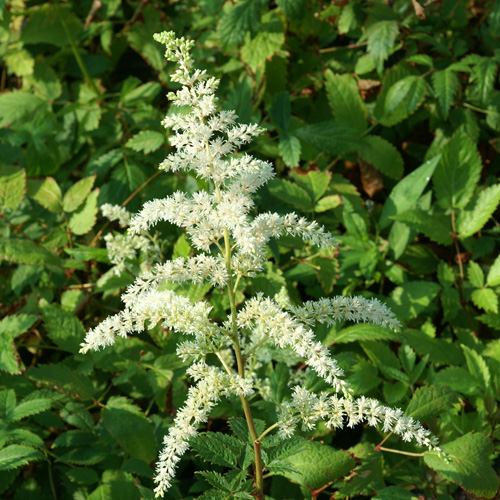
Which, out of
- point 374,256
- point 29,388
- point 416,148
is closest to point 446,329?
point 374,256

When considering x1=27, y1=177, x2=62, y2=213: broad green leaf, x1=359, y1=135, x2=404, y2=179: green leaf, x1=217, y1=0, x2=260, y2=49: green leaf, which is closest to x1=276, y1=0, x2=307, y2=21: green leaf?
x1=217, y1=0, x2=260, y2=49: green leaf

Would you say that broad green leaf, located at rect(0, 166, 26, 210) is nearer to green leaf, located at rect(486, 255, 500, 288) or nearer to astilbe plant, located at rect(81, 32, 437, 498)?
astilbe plant, located at rect(81, 32, 437, 498)

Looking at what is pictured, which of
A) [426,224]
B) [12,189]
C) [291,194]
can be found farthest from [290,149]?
[12,189]

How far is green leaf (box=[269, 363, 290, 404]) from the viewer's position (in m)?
2.07

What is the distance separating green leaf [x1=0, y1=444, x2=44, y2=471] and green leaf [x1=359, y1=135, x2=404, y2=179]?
87.5 inches

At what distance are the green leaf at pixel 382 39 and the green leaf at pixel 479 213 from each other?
898mm

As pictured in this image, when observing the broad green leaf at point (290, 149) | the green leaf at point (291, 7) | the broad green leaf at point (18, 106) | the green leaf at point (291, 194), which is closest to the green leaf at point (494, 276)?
the green leaf at point (291, 194)

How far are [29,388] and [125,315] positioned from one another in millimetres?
1248

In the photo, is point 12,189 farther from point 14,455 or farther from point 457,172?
point 457,172

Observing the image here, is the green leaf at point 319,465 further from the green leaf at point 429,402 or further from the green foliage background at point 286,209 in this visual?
the green leaf at point 429,402

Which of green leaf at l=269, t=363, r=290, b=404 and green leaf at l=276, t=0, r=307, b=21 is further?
green leaf at l=276, t=0, r=307, b=21

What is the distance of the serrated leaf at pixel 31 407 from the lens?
6.61 feet

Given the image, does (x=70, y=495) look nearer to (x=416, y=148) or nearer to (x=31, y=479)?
(x=31, y=479)

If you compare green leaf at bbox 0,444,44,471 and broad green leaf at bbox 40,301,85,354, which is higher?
green leaf at bbox 0,444,44,471
